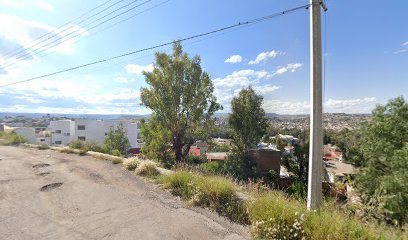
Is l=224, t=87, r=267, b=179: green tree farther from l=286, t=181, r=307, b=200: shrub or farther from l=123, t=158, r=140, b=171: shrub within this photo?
l=123, t=158, r=140, b=171: shrub

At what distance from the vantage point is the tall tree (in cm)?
2033

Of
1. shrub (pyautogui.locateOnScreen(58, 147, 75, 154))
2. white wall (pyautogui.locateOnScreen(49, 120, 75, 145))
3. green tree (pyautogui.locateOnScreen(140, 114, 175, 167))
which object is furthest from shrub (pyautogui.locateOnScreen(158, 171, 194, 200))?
white wall (pyautogui.locateOnScreen(49, 120, 75, 145))

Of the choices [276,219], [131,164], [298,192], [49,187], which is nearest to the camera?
[276,219]

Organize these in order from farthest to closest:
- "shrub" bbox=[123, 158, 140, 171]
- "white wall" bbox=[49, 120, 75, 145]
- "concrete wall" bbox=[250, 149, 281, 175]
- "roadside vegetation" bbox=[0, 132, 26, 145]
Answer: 1. "white wall" bbox=[49, 120, 75, 145]
2. "concrete wall" bbox=[250, 149, 281, 175]
3. "roadside vegetation" bbox=[0, 132, 26, 145]
4. "shrub" bbox=[123, 158, 140, 171]

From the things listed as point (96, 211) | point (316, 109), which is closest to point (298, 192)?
point (316, 109)

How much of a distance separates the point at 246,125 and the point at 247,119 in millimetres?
521

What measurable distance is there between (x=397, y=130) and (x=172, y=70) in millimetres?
13567

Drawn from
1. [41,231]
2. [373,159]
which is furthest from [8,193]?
[373,159]

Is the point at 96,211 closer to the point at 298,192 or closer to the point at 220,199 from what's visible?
the point at 220,199

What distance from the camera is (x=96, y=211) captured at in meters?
4.78

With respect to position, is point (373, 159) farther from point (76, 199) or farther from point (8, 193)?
point (8, 193)

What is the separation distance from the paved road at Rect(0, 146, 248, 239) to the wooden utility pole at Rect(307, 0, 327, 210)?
133cm

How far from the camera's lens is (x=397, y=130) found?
45.0 ft

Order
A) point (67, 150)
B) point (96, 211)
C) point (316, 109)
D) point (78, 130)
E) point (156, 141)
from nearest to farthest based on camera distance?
point (316, 109)
point (96, 211)
point (67, 150)
point (156, 141)
point (78, 130)
